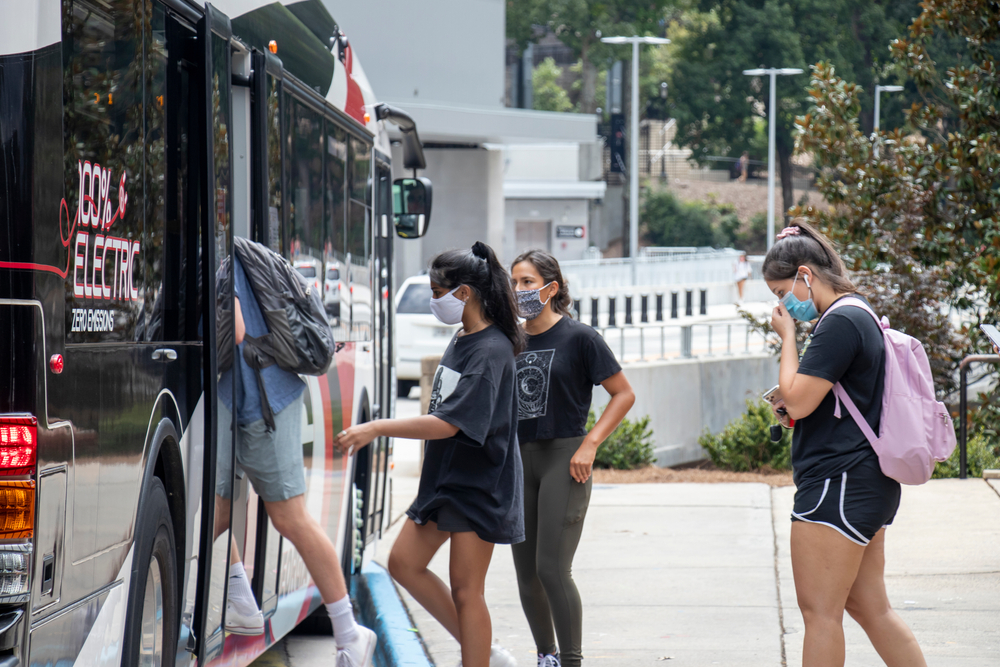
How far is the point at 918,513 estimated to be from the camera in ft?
31.6

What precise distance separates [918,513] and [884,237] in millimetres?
4017

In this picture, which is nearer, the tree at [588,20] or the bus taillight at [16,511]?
the bus taillight at [16,511]

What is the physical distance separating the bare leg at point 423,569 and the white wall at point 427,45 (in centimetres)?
2479

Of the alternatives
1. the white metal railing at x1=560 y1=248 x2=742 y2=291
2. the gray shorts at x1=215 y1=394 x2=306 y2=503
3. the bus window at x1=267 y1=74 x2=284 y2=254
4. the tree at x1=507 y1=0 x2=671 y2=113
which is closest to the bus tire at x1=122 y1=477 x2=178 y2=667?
the gray shorts at x1=215 y1=394 x2=306 y2=503

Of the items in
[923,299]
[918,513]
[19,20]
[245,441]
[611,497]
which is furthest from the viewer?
[923,299]

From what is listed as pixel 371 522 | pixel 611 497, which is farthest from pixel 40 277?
pixel 611 497

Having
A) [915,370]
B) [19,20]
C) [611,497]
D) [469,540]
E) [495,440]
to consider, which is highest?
[19,20]

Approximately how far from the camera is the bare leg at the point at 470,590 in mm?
4559

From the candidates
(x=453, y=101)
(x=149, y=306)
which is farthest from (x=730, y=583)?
(x=453, y=101)

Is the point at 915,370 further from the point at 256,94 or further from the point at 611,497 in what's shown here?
the point at 611,497

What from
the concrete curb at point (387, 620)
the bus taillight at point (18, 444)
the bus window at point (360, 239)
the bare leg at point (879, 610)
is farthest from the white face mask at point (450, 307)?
the concrete curb at point (387, 620)

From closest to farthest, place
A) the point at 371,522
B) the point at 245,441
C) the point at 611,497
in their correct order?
the point at 245,441, the point at 371,522, the point at 611,497

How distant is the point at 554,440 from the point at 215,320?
5.44ft

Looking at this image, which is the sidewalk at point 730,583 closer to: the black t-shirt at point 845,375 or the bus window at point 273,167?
the black t-shirt at point 845,375
